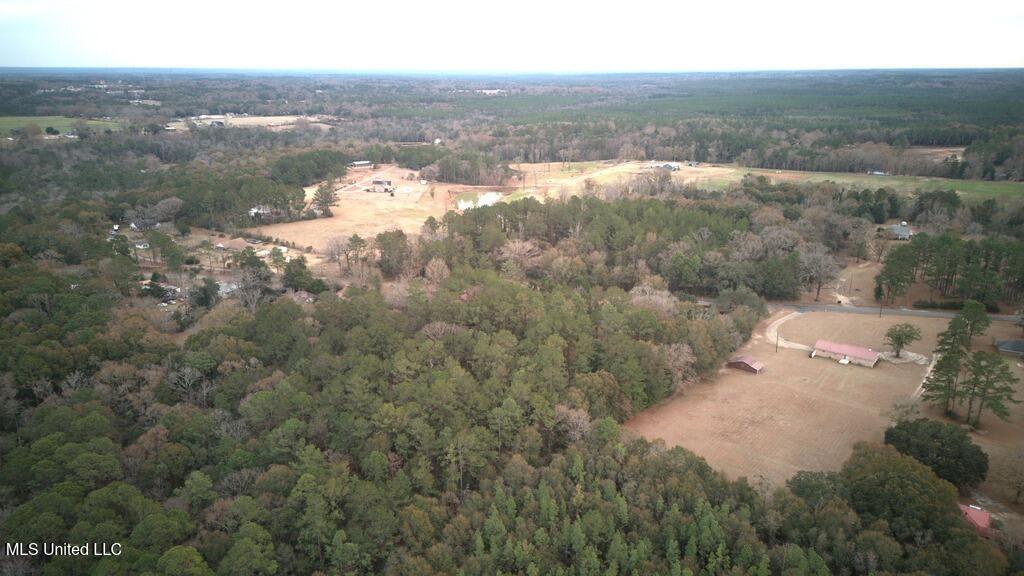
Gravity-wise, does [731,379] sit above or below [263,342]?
below

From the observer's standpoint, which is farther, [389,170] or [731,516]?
[389,170]

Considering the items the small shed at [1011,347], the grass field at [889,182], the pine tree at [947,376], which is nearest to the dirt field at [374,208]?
the grass field at [889,182]

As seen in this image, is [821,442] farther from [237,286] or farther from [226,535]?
[237,286]

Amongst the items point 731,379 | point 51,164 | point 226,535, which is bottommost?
point 731,379

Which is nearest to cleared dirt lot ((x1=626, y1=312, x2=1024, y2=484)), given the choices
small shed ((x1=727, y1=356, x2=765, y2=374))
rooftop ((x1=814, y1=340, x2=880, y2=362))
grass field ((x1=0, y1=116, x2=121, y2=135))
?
small shed ((x1=727, y1=356, x2=765, y2=374))

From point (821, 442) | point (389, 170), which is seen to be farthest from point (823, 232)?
point (389, 170)

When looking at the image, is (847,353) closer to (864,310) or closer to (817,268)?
(864,310)

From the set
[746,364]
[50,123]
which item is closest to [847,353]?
[746,364]
